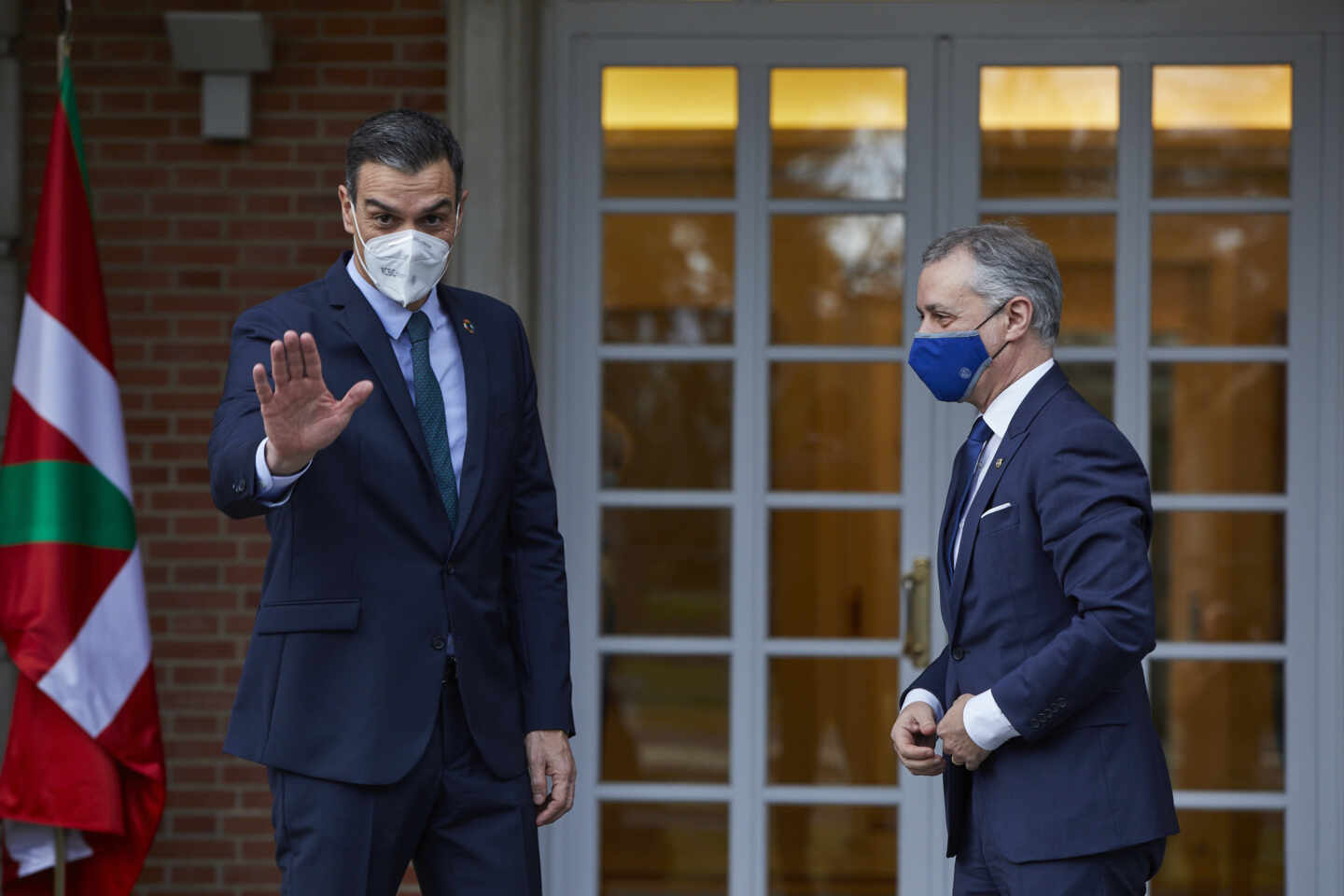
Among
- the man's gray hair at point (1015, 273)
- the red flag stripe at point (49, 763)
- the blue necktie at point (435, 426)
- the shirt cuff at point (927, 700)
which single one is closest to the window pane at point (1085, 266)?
the man's gray hair at point (1015, 273)

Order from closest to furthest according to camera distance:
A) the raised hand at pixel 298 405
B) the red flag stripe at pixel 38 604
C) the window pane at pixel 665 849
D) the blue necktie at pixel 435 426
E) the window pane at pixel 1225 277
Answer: the raised hand at pixel 298 405 < the blue necktie at pixel 435 426 < the red flag stripe at pixel 38 604 < the window pane at pixel 1225 277 < the window pane at pixel 665 849

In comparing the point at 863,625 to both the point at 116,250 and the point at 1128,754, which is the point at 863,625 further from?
the point at 116,250

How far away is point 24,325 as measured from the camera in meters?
3.51

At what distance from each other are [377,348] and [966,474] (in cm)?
96

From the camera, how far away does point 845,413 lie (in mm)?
4137

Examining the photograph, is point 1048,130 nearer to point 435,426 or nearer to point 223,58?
point 223,58

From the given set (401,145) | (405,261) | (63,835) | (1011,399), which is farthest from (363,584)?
(63,835)

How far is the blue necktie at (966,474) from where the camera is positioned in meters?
2.37

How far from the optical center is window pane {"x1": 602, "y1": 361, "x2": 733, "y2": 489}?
416 centimetres

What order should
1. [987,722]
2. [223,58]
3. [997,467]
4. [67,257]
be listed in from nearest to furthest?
1. [987,722]
2. [997,467]
3. [67,257]
4. [223,58]

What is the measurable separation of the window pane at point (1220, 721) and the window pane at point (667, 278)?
1622mm

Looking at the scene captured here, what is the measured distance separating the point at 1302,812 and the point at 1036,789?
227cm

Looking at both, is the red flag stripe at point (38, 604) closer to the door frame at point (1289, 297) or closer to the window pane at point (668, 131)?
the window pane at point (668, 131)

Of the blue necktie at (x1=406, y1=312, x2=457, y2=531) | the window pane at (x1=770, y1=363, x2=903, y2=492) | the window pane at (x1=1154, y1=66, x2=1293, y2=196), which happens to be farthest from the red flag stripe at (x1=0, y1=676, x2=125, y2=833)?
the window pane at (x1=1154, y1=66, x2=1293, y2=196)
